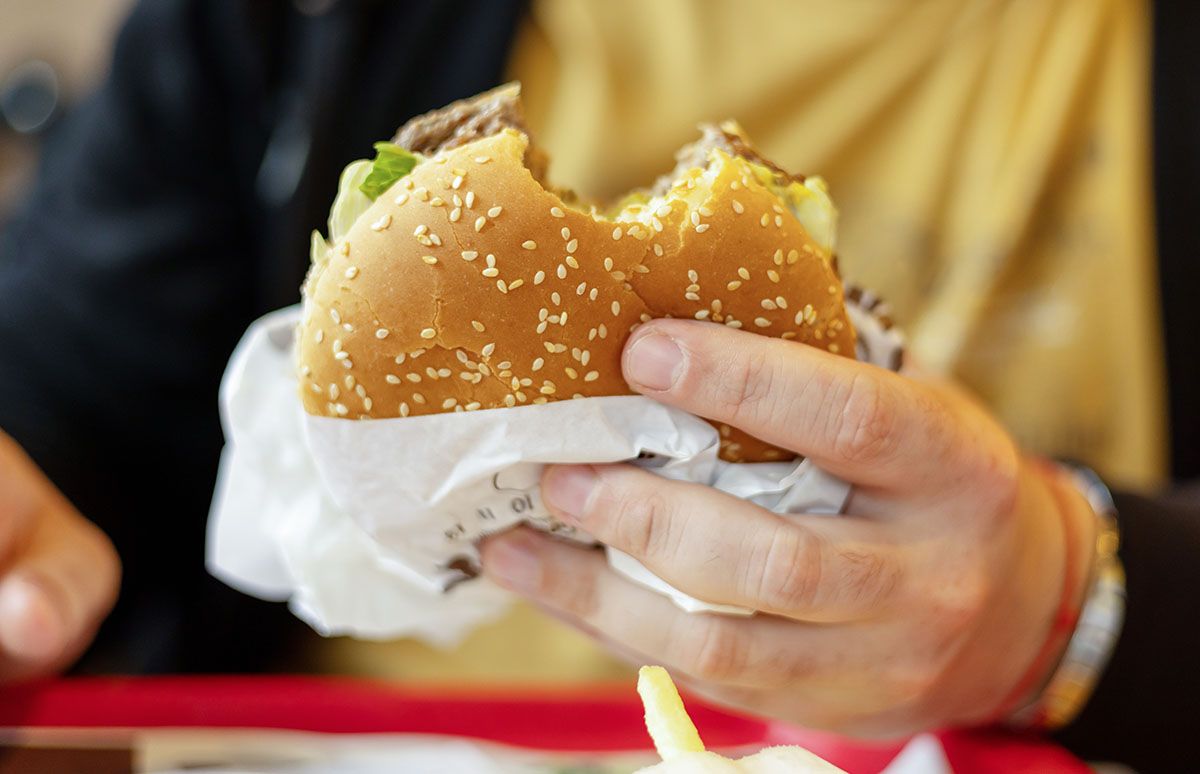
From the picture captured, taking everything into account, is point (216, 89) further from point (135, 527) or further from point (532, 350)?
point (532, 350)

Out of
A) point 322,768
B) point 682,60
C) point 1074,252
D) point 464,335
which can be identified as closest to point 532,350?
point 464,335

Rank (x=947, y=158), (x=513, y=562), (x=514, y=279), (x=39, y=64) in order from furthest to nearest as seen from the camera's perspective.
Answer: (x=39, y=64) → (x=947, y=158) → (x=513, y=562) → (x=514, y=279)

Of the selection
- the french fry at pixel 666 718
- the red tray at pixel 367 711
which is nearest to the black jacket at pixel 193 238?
the red tray at pixel 367 711

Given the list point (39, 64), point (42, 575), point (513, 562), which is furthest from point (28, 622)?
point (39, 64)

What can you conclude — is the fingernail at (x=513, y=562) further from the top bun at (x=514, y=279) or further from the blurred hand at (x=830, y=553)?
the top bun at (x=514, y=279)

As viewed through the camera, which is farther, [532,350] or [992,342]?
[992,342]

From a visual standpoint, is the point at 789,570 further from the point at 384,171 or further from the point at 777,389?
the point at 384,171
